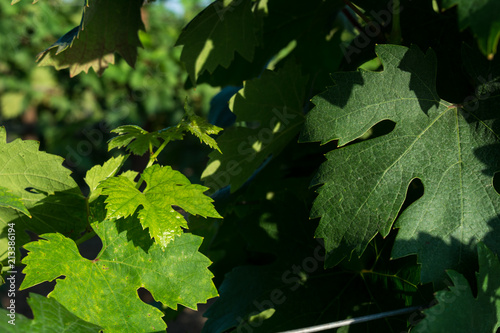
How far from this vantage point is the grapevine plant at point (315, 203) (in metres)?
0.81

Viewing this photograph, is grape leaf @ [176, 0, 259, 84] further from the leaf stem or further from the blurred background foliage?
the blurred background foliage

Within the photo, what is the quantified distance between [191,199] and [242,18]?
24.7 inches

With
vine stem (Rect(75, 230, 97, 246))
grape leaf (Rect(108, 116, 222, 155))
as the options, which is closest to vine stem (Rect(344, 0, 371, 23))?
grape leaf (Rect(108, 116, 222, 155))

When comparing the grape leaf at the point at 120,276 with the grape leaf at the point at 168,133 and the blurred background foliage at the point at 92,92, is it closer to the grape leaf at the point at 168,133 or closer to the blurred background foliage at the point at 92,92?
the grape leaf at the point at 168,133

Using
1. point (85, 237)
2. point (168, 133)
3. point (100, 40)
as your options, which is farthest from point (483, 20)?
point (100, 40)

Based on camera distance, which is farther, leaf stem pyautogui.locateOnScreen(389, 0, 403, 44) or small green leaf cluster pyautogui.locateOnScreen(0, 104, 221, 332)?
leaf stem pyautogui.locateOnScreen(389, 0, 403, 44)

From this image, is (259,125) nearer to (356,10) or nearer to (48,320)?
(356,10)

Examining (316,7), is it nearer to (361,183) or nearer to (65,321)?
(361,183)

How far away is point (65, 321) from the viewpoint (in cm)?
74

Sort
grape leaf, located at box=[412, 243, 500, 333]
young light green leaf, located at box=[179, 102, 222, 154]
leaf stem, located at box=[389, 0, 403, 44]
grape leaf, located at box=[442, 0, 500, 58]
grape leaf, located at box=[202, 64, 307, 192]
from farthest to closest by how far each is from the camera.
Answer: grape leaf, located at box=[202, 64, 307, 192] → leaf stem, located at box=[389, 0, 403, 44] → young light green leaf, located at box=[179, 102, 222, 154] → grape leaf, located at box=[412, 243, 500, 333] → grape leaf, located at box=[442, 0, 500, 58]

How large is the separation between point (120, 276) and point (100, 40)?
768 millimetres

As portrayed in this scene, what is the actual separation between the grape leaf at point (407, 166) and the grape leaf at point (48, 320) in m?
0.46

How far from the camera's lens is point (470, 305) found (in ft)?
2.55

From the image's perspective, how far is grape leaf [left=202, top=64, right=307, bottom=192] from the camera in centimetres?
123
